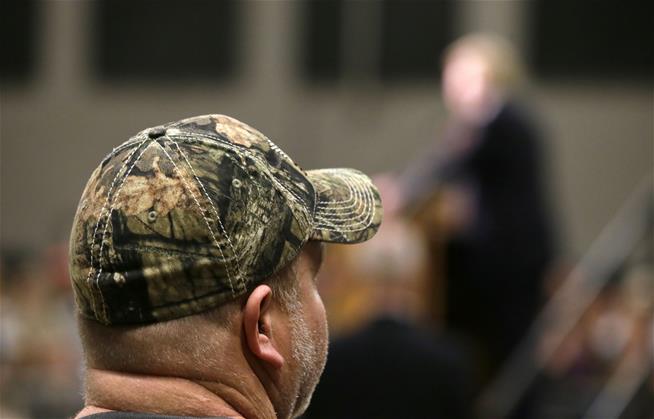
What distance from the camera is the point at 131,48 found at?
10.7 metres

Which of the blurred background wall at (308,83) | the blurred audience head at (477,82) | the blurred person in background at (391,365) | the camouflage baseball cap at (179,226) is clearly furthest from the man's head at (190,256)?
the blurred background wall at (308,83)

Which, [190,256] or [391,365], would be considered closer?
[190,256]

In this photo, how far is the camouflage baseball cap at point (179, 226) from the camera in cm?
132

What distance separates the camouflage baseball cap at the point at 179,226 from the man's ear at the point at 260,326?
0.05 ft

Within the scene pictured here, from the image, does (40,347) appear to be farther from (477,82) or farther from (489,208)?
(477,82)

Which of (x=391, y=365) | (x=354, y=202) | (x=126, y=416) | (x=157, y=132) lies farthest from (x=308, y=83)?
(x=126, y=416)

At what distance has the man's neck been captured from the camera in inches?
52.1

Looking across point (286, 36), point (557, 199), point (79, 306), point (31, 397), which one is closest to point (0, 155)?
point (286, 36)

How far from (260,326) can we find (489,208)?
352cm

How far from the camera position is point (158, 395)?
1.32 metres

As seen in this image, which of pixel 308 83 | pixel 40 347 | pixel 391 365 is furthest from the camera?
pixel 308 83

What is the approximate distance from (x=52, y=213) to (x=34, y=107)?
39.8 inches

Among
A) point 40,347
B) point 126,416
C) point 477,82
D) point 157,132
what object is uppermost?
point 157,132

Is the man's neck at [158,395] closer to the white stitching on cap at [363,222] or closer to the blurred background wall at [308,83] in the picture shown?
the white stitching on cap at [363,222]
